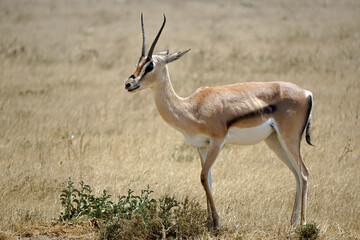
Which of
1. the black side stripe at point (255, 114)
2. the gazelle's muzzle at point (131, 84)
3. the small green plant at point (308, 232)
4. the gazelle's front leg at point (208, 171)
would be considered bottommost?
the small green plant at point (308, 232)

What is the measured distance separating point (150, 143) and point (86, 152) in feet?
4.25

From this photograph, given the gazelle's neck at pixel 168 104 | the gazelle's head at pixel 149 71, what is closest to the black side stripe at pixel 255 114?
the gazelle's neck at pixel 168 104

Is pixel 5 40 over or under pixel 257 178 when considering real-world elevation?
over

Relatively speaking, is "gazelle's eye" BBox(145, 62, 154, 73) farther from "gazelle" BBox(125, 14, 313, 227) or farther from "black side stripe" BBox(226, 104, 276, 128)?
"black side stripe" BBox(226, 104, 276, 128)

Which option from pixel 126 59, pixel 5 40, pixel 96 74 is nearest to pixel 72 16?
pixel 5 40

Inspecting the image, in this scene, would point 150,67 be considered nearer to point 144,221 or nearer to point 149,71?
point 149,71

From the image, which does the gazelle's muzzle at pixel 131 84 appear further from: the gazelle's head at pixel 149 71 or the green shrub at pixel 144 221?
the green shrub at pixel 144 221

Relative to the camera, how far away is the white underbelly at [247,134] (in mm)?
Result: 5797

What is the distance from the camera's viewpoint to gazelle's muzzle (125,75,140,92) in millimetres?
5316

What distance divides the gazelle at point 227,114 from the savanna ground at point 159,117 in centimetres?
82

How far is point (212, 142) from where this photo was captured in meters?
5.61

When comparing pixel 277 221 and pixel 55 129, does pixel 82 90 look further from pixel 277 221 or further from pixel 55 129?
pixel 277 221

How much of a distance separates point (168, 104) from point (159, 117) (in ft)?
17.2

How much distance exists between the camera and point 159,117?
1097 centimetres
